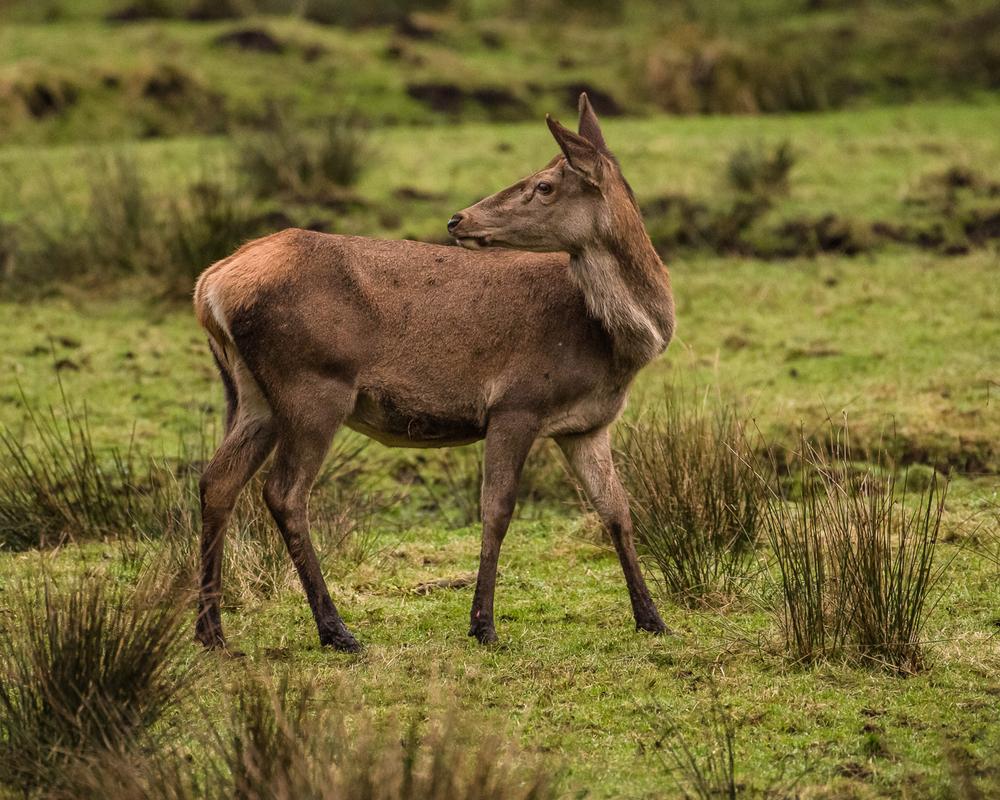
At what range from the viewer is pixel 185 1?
2455cm

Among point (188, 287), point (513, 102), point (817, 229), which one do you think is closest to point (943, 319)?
point (817, 229)

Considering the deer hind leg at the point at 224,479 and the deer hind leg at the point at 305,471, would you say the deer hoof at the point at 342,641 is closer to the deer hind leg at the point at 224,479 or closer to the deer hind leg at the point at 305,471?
the deer hind leg at the point at 305,471

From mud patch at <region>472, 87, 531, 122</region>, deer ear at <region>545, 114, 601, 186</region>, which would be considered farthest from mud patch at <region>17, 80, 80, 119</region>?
deer ear at <region>545, 114, 601, 186</region>

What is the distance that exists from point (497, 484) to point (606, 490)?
2.08 ft

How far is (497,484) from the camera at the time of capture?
6.05 m

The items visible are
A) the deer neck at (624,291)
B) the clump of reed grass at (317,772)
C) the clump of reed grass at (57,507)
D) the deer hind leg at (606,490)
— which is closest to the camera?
the clump of reed grass at (317,772)

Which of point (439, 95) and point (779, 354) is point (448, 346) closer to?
point (779, 354)

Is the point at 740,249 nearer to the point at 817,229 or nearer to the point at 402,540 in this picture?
the point at 817,229

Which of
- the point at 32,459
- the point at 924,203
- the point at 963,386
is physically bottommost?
the point at 32,459

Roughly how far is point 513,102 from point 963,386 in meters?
10.9

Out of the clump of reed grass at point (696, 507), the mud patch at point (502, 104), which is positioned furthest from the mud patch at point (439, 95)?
the clump of reed grass at point (696, 507)

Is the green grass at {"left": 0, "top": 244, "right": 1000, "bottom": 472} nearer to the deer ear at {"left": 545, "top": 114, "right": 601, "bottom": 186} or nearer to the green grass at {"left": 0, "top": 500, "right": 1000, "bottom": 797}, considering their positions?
the green grass at {"left": 0, "top": 500, "right": 1000, "bottom": 797}

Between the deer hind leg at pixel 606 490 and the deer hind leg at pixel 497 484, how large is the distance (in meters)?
0.42

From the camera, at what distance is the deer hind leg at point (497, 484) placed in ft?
19.7
